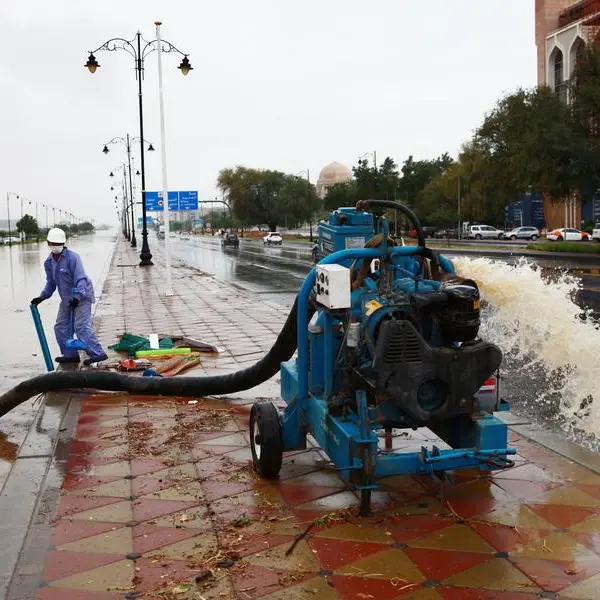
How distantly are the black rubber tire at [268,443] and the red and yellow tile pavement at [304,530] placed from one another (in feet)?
0.30

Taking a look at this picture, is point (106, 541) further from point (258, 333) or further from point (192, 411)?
point (258, 333)

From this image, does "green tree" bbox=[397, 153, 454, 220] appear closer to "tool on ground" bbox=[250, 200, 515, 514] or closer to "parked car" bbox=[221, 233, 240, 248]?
"parked car" bbox=[221, 233, 240, 248]

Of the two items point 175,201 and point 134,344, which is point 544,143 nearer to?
point 175,201

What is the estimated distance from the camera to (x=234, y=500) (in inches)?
177

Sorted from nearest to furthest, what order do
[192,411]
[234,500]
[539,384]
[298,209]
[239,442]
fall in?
[234,500] < [239,442] < [192,411] < [539,384] < [298,209]

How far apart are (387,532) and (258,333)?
23.5 ft

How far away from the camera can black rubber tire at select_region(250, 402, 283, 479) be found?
4715mm

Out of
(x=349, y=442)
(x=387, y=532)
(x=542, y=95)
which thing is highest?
(x=542, y=95)

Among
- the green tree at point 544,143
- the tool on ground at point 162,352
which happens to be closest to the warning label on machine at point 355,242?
the tool on ground at point 162,352

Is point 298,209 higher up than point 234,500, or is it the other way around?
point 298,209

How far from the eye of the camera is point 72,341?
8.00 metres

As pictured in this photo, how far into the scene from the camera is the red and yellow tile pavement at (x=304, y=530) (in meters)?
3.44

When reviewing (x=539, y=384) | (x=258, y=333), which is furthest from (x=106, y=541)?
(x=258, y=333)

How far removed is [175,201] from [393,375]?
117 ft
